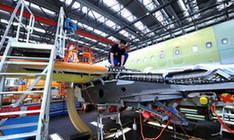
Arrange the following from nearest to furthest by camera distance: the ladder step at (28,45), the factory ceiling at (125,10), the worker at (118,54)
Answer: the ladder step at (28,45) < the worker at (118,54) < the factory ceiling at (125,10)

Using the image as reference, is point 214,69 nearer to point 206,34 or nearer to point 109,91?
point 109,91

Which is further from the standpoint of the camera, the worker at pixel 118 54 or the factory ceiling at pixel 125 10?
the factory ceiling at pixel 125 10

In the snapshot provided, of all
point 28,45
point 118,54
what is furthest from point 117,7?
point 28,45

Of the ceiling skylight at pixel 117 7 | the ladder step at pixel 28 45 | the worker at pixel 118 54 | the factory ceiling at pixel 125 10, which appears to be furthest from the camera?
the ceiling skylight at pixel 117 7

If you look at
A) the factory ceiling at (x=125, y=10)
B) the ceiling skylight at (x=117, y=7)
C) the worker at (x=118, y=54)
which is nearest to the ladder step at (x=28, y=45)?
the worker at (x=118, y=54)

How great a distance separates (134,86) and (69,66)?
1.65 m

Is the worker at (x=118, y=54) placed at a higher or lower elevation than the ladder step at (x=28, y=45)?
higher

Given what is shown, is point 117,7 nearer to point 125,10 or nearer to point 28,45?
point 125,10

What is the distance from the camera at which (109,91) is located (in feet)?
10.4

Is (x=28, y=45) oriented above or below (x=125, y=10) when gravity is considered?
below

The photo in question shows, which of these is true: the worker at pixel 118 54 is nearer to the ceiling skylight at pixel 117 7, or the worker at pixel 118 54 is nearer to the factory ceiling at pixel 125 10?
the factory ceiling at pixel 125 10

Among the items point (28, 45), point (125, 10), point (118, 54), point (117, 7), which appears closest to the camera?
point (28, 45)

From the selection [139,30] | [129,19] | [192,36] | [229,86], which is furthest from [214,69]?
[139,30]

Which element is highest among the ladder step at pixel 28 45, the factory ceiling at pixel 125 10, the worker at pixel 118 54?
the factory ceiling at pixel 125 10
